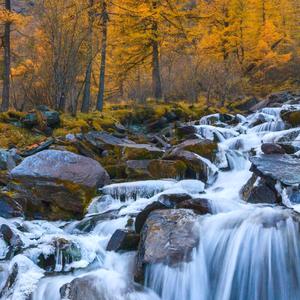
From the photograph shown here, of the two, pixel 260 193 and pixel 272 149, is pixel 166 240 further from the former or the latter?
pixel 272 149

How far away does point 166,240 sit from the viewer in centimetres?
639

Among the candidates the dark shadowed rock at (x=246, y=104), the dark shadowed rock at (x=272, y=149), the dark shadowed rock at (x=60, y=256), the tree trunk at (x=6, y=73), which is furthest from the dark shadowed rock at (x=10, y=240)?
the dark shadowed rock at (x=246, y=104)

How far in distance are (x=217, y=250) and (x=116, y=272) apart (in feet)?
4.86

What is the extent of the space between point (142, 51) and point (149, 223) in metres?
15.5

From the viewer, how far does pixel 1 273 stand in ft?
21.2

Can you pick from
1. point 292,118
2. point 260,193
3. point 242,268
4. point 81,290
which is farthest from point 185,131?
point 81,290

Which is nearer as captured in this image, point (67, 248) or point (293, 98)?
point (67, 248)

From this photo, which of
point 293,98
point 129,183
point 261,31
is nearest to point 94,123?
point 129,183

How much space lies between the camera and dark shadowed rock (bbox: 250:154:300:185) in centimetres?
821

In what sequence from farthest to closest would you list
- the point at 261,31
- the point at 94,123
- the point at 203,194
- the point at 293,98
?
the point at 261,31, the point at 293,98, the point at 94,123, the point at 203,194

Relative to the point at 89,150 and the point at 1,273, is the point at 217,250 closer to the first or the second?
the point at 1,273

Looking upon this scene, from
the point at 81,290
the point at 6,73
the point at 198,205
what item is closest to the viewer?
the point at 81,290

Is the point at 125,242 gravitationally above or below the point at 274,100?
below

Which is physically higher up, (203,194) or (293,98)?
(293,98)
